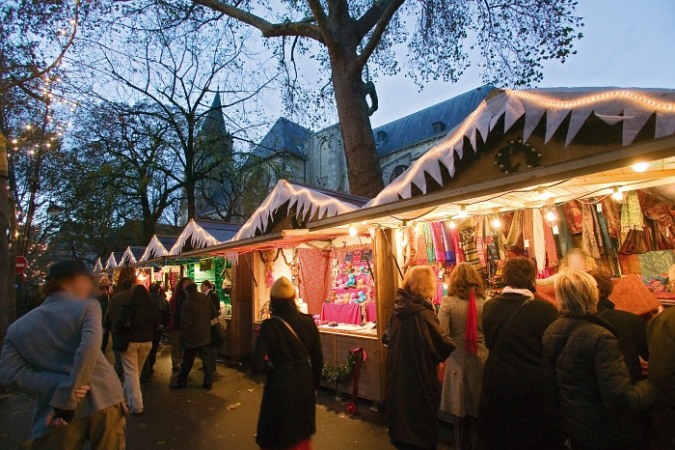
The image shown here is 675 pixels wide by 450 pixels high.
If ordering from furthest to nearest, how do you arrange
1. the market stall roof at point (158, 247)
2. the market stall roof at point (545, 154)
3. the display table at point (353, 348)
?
1. the market stall roof at point (158, 247)
2. the display table at point (353, 348)
3. the market stall roof at point (545, 154)

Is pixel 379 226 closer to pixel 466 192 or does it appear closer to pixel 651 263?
pixel 466 192

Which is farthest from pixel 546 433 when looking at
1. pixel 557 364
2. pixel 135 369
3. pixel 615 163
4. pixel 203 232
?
pixel 203 232

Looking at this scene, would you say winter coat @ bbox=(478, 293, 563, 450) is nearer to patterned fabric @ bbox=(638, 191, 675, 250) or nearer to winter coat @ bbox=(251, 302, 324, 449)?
winter coat @ bbox=(251, 302, 324, 449)

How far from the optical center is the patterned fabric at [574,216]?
4.16m

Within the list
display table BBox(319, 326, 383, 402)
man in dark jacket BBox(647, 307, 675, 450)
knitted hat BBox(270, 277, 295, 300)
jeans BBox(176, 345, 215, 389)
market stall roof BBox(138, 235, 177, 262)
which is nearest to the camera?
man in dark jacket BBox(647, 307, 675, 450)

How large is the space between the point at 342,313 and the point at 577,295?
14.7 feet

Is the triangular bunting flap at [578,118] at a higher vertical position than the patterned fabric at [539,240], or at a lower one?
higher

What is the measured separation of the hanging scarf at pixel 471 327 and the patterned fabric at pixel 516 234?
1.34 metres

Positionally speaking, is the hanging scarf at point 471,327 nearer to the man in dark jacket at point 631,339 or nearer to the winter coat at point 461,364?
the winter coat at point 461,364

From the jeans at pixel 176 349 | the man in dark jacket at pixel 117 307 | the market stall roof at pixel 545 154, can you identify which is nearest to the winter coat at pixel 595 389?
the market stall roof at pixel 545 154

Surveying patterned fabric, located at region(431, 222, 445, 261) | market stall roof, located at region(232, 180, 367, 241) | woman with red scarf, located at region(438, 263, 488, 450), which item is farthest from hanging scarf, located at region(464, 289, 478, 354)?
market stall roof, located at region(232, 180, 367, 241)

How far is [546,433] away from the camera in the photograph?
261 cm

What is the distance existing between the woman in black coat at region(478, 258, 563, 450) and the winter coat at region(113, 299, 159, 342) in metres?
4.87

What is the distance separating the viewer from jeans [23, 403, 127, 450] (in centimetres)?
240
